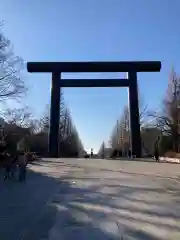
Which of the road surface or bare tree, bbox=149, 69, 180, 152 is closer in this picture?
the road surface

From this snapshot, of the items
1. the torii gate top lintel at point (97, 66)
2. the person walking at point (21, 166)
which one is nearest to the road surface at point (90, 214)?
the person walking at point (21, 166)

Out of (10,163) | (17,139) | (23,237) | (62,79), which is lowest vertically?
(23,237)

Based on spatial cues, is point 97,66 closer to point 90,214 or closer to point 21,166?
point 21,166

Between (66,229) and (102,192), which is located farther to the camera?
(102,192)

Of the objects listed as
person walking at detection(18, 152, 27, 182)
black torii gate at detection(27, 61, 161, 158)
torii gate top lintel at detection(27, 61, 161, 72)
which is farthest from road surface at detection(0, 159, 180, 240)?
torii gate top lintel at detection(27, 61, 161, 72)

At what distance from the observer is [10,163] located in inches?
1001

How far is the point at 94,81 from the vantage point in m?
64.6

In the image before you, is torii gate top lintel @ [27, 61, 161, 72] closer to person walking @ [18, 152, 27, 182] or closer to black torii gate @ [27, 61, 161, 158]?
black torii gate @ [27, 61, 161, 158]

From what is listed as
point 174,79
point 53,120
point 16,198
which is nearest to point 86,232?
point 16,198

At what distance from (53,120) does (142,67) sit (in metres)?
14.7

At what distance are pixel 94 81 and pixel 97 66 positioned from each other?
308 centimetres

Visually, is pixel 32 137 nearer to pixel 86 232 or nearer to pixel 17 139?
pixel 17 139

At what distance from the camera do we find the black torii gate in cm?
6500

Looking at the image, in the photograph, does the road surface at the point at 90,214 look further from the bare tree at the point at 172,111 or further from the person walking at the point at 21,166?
the bare tree at the point at 172,111
